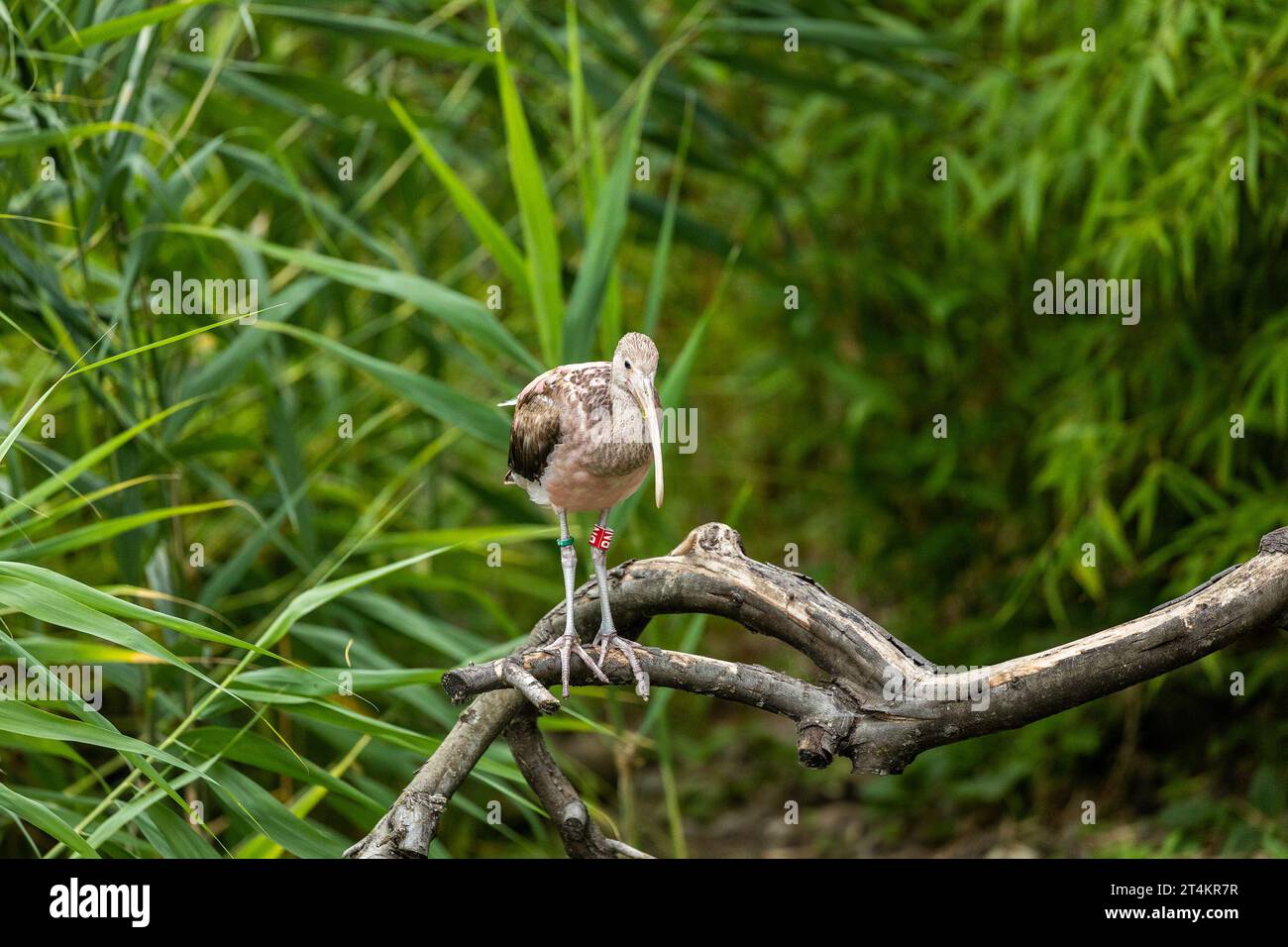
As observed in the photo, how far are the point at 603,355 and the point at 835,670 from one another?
115 cm

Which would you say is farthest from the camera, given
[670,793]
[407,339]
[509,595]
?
[509,595]

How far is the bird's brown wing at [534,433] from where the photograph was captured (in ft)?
4.37

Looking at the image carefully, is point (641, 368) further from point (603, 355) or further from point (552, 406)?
point (603, 355)

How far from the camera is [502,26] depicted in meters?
3.21

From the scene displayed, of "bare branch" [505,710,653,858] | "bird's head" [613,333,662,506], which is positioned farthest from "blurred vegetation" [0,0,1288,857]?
"bird's head" [613,333,662,506]

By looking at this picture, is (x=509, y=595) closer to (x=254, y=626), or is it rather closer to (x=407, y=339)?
(x=407, y=339)

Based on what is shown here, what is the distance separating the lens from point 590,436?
1.29 m

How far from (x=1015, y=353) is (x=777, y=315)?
878 mm

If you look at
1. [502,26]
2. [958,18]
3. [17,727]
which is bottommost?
[17,727]

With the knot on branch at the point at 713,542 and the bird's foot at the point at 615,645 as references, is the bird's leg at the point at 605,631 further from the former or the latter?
the knot on branch at the point at 713,542

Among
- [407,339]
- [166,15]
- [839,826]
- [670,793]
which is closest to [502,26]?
[407,339]

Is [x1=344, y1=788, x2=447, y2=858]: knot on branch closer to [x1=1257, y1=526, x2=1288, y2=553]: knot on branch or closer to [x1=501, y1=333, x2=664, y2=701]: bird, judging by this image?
[x1=501, y1=333, x2=664, y2=701]: bird

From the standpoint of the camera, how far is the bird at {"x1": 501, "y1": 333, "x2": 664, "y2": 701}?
1234 mm

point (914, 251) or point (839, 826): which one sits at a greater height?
point (914, 251)
